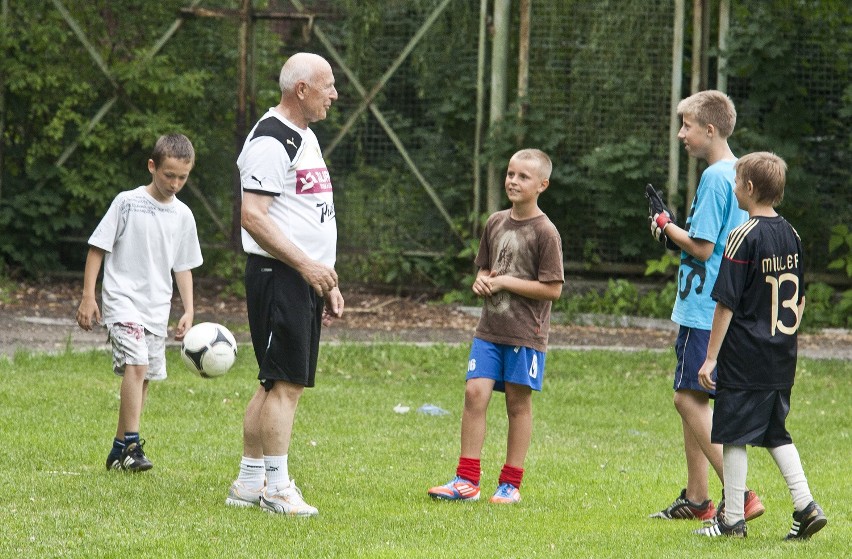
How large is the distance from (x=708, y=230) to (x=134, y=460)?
2967 mm

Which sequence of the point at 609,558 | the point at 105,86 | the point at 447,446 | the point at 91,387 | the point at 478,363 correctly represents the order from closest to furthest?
1. the point at 609,558
2. the point at 478,363
3. the point at 447,446
4. the point at 91,387
5. the point at 105,86

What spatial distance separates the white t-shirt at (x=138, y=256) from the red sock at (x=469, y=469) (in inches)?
66.3

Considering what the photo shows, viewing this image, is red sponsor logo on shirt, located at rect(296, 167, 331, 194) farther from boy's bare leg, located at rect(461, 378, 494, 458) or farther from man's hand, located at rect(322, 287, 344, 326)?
boy's bare leg, located at rect(461, 378, 494, 458)

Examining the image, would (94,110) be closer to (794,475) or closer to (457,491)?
(457,491)

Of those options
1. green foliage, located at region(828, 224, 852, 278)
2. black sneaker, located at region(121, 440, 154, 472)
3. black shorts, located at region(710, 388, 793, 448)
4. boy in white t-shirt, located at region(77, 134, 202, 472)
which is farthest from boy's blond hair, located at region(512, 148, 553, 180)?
green foliage, located at region(828, 224, 852, 278)

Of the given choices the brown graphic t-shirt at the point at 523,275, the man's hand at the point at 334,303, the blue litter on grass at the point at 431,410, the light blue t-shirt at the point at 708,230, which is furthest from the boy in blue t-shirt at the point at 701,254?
the blue litter on grass at the point at 431,410

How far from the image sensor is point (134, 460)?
6.06 metres

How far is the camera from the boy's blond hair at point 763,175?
197 inches

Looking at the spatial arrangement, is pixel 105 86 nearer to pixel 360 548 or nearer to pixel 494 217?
pixel 494 217

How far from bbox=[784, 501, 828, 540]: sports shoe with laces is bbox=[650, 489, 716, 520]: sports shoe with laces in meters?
0.61

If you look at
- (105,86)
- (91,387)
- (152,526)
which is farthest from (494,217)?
(105,86)

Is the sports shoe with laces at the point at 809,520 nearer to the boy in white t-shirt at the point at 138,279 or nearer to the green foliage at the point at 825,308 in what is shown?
the boy in white t-shirt at the point at 138,279

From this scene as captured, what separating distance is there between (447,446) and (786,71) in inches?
316

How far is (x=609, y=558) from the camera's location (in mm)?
4652
